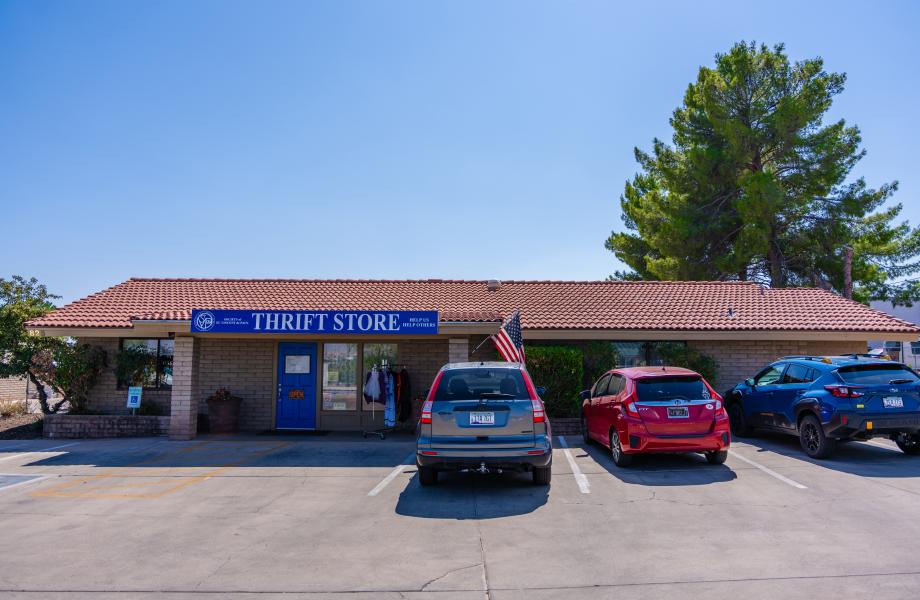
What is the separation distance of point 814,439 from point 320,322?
9.35 m

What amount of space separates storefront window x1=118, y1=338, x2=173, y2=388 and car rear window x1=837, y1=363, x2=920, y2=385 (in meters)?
14.6

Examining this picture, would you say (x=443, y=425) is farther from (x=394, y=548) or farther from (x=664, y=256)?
(x=664, y=256)

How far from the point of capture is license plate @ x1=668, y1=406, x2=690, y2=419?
9133 mm

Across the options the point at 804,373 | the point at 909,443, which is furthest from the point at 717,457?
the point at 909,443

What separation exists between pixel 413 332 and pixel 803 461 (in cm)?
741

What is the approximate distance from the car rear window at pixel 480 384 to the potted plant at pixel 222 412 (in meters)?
8.01

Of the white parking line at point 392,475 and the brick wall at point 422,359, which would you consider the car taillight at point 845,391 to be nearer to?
the white parking line at point 392,475

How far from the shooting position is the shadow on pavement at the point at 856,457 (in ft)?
30.0

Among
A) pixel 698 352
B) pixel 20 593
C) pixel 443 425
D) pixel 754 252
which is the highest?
pixel 754 252

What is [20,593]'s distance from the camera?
16.0ft

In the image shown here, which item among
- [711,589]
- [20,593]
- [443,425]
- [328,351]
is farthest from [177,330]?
[711,589]

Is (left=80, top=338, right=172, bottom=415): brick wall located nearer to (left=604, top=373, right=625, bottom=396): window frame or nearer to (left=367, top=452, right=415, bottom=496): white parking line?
(left=367, top=452, right=415, bottom=496): white parking line

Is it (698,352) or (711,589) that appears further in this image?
(698,352)

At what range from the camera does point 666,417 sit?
29.9 feet
